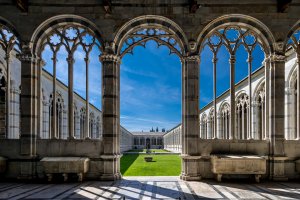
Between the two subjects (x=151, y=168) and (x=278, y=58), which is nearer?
(x=278, y=58)

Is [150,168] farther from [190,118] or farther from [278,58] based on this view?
[278,58]

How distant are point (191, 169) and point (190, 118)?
1.82 m

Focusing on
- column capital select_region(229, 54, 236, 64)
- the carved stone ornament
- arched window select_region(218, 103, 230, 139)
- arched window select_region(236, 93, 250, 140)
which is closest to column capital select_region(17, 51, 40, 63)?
column capital select_region(229, 54, 236, 64)

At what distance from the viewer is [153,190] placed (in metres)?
8.02

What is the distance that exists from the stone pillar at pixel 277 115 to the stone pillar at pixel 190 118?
2.74 metres

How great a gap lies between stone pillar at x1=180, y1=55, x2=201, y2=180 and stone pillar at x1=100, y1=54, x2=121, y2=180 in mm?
2475

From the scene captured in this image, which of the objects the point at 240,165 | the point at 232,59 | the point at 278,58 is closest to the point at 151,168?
the point at 240,165

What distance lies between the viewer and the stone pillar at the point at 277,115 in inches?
381

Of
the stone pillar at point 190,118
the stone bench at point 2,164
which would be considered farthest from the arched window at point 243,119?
the stone bench at point 2,164

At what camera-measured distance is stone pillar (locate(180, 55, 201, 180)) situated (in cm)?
964

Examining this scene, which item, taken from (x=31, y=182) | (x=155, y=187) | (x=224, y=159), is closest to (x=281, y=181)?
(x=224, y=159)

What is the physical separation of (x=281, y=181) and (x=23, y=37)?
35.0ft

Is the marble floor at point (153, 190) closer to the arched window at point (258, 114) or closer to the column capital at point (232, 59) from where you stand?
the column capital at point (232, 59)

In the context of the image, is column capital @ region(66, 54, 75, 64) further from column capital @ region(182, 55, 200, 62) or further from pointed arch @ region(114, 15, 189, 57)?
column capital @ region(182, 55, 200, 62)
